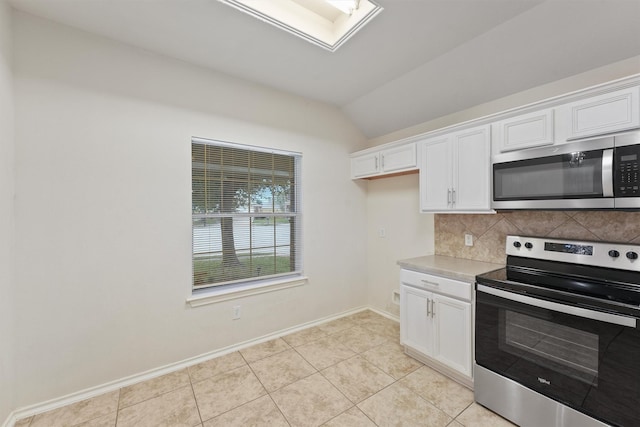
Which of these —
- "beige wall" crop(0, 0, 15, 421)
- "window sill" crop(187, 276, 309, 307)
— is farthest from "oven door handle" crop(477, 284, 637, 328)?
"beige wall" crop(0, 0, 15, 421)

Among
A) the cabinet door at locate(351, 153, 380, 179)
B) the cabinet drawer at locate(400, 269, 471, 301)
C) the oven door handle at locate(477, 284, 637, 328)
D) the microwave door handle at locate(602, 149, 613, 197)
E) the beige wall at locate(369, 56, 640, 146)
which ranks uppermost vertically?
the beige wall at locate(369, 56, 640, 146)

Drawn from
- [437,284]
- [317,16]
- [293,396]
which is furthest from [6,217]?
[437,284]

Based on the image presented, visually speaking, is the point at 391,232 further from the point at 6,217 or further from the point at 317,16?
the point at 6,217

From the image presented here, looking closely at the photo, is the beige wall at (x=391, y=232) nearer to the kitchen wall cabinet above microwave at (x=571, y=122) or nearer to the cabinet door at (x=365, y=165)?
the cabinet door at (x=365, y=165)

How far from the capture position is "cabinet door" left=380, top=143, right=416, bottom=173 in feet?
9.17

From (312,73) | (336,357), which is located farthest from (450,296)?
(312,73)

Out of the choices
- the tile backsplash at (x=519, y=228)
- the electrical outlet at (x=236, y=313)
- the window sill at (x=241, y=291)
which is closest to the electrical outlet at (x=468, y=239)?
the tile backsplash at (x=519, y=228)

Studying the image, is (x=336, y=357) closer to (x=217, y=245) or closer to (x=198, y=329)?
(x=198, y=329)

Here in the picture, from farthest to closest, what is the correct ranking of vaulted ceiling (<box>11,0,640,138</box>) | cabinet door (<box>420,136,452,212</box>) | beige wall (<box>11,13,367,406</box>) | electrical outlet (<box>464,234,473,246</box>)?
electrical outlet (<box>464,234,473,246</box>), cabinet door (<box>420,136,452,212</box>), beige wall (<box>11,13,367,406</box>), vaulted ceiling (<box>11,0,640,138</box>)

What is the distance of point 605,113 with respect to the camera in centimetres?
164

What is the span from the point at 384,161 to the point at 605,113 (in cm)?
178

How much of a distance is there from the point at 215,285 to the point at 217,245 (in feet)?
1.33

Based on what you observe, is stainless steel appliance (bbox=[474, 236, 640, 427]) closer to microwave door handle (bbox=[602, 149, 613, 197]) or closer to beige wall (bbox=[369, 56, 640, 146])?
microwave door handle (bbox=[602, 149, 613, 197])

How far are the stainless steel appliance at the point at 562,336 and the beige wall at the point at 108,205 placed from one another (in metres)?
2.12
